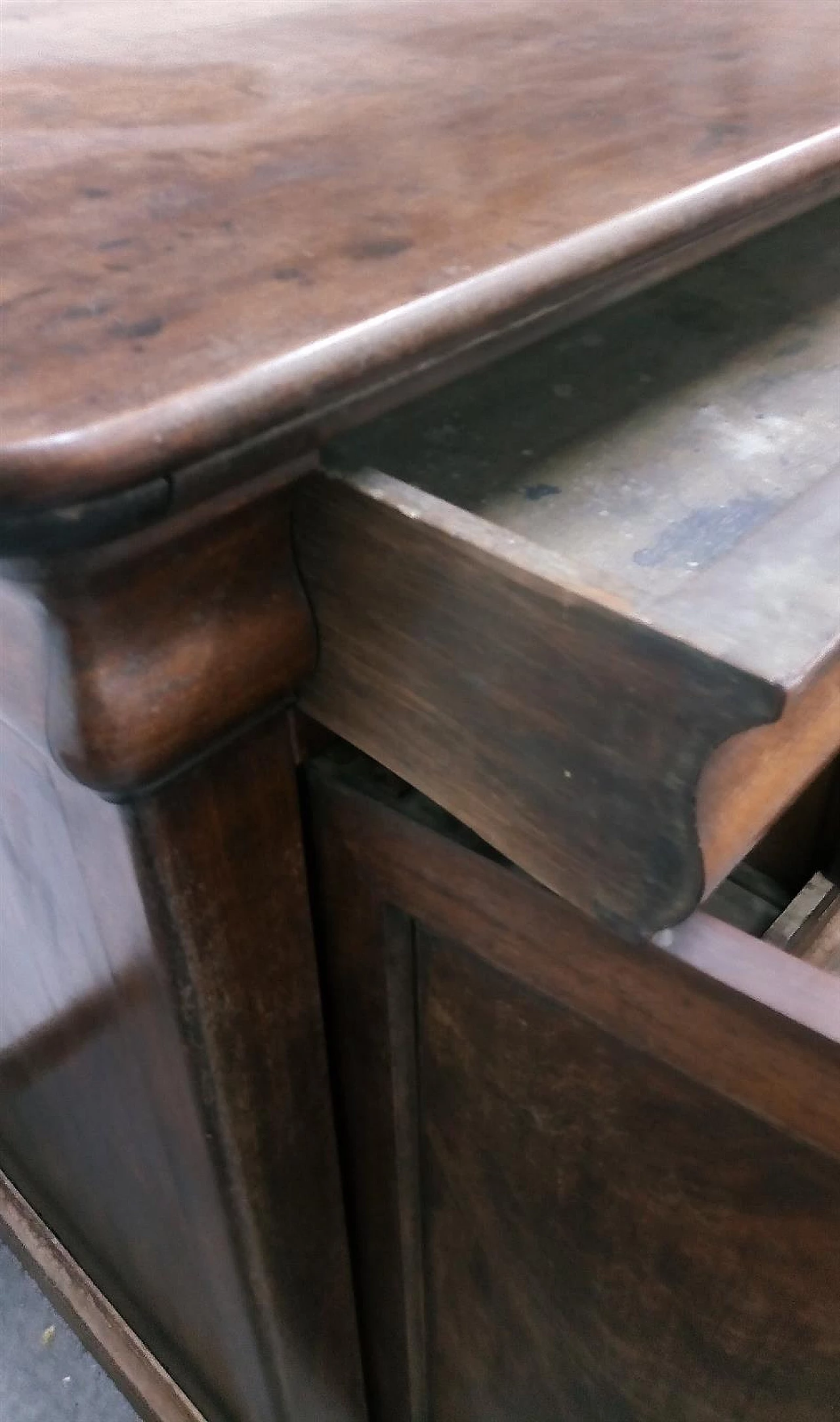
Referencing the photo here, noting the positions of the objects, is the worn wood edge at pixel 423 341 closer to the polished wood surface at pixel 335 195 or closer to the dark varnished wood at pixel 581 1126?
the polished wood surface at pixel 335 195

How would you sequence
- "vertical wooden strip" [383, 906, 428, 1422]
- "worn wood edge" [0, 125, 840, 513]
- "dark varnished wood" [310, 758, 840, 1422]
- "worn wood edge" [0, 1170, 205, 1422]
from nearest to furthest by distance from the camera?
1. "worn wood edge" [0, 125, 840, 513]
2. "dark varnished wood" [310, 758, 840, 1422]
3. "vertical wooden strip" [383, 906, 428, 1422]
4. "worn wood edge" [0, 1170, 205, 1422]

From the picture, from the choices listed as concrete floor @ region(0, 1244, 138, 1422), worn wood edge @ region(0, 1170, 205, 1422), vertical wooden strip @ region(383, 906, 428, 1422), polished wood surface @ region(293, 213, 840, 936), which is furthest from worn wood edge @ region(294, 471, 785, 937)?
concrete floor @ region(0, 1244, 138, 1422)

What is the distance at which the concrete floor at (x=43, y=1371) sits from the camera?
929 millimetres

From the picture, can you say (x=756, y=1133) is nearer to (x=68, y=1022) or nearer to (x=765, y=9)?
(x=68, y=1022)

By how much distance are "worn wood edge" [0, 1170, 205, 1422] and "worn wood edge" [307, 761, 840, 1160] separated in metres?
0.59

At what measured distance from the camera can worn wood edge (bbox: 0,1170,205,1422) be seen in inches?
33.3

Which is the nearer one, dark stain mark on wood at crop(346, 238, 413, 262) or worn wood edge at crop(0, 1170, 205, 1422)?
dark stain mark on wood at crop(346, 238, 413, 262)

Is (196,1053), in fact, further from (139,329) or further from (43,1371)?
(43,1371)

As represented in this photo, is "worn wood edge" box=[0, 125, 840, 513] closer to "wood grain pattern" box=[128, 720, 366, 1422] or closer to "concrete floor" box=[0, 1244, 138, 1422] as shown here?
"wood grain pattern" box=[128, 720, 366, 1422]

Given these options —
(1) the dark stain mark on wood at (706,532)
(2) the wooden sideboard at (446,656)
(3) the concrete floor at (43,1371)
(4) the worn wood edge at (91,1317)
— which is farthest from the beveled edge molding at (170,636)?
(3) the concrete floor at (43,1371)

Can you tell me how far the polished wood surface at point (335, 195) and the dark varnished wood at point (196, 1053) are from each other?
0.16 metres

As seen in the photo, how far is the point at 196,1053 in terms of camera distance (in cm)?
48

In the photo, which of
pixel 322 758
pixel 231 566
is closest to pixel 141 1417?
pixel 322 758

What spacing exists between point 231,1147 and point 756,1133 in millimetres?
240
